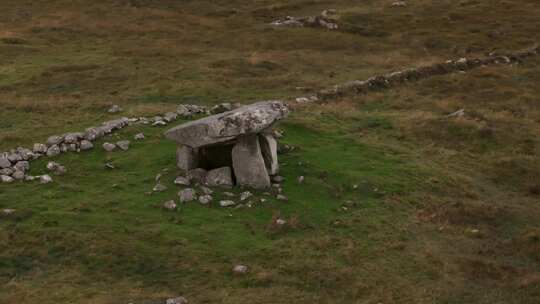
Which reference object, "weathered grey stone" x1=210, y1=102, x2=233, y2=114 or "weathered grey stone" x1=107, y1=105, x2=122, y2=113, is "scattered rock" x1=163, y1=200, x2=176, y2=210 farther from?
"weathered grey stone" x1=107, y1=105, x2=122, y2=113

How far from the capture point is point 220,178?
2338 cm

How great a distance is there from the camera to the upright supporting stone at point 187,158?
2430 centimetres

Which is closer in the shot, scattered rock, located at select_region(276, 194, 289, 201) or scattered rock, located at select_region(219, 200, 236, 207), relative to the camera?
scattered rock, located at select_region(219, 200, 236, 207)

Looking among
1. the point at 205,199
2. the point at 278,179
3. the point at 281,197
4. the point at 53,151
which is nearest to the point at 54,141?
the point at 53,151

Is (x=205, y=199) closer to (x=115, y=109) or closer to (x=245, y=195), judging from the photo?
(x=245, y=195)

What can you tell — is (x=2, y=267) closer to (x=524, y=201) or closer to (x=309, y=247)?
(x=309, y=247)

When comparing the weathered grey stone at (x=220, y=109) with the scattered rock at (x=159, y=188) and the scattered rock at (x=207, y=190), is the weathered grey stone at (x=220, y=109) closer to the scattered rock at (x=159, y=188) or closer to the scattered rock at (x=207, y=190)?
the scattered rock at (x=159, y=188)

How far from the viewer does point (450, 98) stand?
3888 cm

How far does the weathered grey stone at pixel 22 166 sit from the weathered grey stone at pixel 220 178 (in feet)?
21.8

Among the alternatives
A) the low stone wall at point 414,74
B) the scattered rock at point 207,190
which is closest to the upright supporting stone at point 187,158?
the scattered rock at point 207,190

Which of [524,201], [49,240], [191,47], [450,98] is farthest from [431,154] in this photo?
[191,47]

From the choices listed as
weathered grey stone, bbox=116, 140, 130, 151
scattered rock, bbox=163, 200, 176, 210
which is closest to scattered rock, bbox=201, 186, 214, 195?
scattered rock, bbox=163, 200, 176, 210

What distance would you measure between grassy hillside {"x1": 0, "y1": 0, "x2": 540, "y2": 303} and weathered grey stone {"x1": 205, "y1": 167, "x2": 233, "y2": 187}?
4.05 ft

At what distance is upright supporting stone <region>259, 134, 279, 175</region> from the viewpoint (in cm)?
2439
